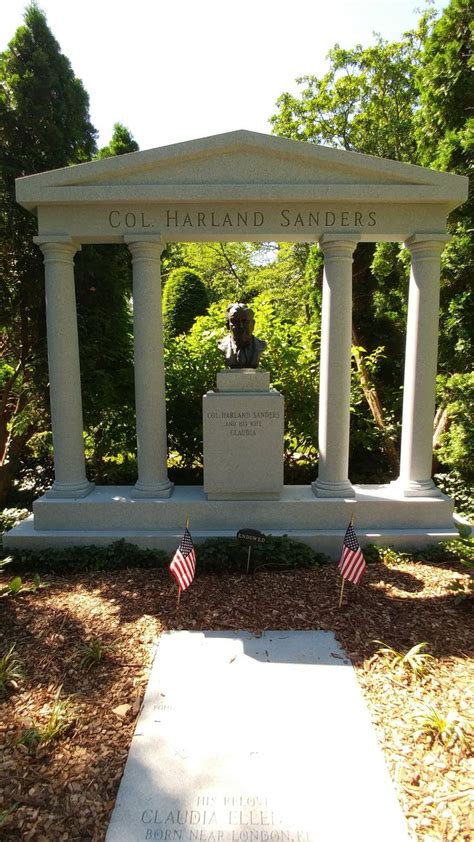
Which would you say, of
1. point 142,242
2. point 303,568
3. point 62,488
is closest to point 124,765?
point 303,568

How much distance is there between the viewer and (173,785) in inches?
137

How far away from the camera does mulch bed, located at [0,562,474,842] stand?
132 inches

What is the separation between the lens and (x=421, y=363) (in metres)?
7.74

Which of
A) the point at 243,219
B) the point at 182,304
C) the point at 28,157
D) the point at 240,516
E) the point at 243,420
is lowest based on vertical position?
the point at 240,516

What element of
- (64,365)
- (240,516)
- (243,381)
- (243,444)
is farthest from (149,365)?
(240,516)

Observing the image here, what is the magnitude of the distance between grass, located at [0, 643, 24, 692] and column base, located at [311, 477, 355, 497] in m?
4.86

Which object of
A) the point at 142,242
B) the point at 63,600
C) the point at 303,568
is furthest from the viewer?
the point at 142,242

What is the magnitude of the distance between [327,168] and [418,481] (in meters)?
5.07

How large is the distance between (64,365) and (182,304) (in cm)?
1181

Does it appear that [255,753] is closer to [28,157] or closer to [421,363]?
[421,363]

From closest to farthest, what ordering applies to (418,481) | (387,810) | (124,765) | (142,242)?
(387,810)
(124,765)
(142,242)
(418,481)

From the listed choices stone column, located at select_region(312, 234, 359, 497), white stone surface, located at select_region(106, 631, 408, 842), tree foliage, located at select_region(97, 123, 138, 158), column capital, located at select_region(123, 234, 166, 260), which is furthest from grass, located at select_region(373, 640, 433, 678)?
tree foliage, located at select_region(97, 123, 138, 158)

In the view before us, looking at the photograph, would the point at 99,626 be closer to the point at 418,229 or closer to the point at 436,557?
the point at 436,557

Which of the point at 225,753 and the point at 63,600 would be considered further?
the point at 63,600
